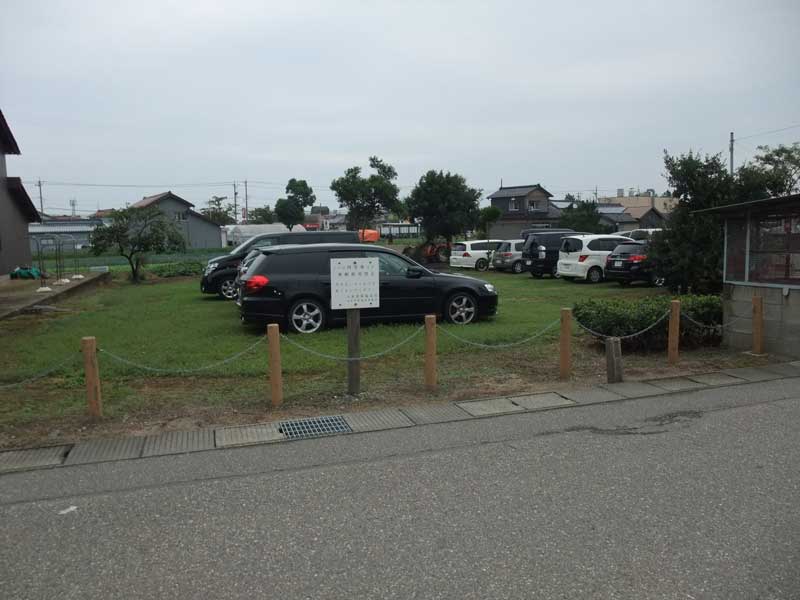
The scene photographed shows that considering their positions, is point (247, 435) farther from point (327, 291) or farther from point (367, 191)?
point (367, 191)

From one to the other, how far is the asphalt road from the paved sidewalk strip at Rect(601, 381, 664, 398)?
4.52 feet

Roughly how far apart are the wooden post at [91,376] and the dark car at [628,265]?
16.8 metres

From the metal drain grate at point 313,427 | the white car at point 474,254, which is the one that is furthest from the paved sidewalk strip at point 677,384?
the white car at point 474,254

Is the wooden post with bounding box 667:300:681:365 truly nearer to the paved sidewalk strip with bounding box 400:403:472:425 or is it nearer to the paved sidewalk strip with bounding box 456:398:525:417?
the paved sidewalk strip with bounding box 456:398:525:417

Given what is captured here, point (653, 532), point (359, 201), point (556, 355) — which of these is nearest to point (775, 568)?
point (653, 532)

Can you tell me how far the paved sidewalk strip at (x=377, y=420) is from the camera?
249 inches

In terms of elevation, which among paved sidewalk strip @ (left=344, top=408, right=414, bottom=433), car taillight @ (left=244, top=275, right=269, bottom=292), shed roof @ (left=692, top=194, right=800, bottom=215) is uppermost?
shed roof @ (left=692, top=194, right=800, bottom=215)

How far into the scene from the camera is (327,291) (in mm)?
10961

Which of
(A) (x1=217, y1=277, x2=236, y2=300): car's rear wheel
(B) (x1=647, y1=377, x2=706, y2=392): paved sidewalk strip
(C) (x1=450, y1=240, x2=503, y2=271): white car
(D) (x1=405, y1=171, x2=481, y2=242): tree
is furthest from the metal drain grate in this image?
(D) (x1=405, y1=171, x2=481, y2=242): tree

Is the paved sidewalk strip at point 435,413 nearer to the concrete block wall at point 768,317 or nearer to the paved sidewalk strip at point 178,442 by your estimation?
the paved sidewalk strip at point 178,442

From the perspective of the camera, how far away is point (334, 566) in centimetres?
361

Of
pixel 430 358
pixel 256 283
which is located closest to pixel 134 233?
pixel 256 283

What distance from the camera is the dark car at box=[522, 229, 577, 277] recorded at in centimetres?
2444

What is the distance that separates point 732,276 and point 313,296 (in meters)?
6.54
